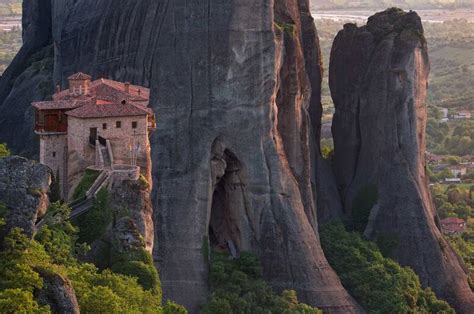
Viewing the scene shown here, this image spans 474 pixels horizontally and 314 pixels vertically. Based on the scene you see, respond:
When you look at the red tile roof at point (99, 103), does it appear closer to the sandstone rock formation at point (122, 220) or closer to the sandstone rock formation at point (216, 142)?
the sandstone rock formation at point (122, 220)

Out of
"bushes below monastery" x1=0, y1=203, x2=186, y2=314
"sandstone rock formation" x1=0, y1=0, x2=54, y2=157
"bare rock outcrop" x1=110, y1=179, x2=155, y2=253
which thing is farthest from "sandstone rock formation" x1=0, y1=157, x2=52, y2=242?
"sandstone rock formation" x1=0, y1=0, x2=54, y2=157

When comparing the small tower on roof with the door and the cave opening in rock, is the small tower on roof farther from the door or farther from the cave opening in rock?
the cave opening in rock

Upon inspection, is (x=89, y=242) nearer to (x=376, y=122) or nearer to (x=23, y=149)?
(x=23, y=149)

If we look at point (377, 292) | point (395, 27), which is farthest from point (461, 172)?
point (377, 292)

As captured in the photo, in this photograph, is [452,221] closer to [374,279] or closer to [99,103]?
[374,279]

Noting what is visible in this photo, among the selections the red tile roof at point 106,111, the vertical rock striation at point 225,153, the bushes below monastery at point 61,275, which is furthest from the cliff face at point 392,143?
the bushes below monastery at point 61,275
